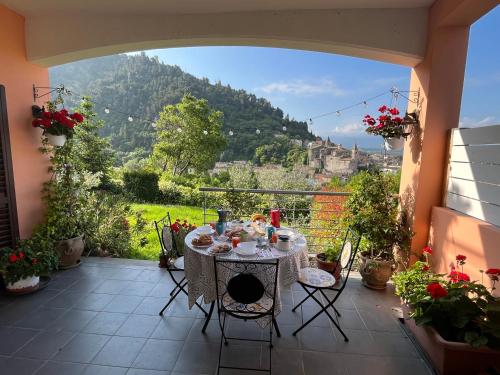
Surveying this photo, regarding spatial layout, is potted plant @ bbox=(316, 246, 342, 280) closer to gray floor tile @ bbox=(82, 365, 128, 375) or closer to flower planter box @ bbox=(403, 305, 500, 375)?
flower planter box @ bbox=(403, 305, 500, 375)

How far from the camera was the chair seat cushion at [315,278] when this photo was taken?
2385 mm

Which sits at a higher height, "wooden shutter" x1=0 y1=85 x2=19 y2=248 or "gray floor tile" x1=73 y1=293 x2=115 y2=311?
"wooden shutter" x1=0 y1=85 x2=19 y2=248

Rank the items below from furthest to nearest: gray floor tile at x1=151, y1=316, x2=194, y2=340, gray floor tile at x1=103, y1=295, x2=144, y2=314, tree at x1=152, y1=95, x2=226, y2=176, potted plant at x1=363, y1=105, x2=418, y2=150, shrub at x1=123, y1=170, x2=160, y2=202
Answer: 1. tree at x1=152, y1=95, x2=226, y2=176
2. shrub at x1=123, y1=170, x2=160, y2=202
3. potted plant at x1=363, y1=105, x2=418, y2=150
4. gray floor tile at x1=103, y1=295, x2=144, y2=314
5. gray floor tile at x1=151, y1=316, x2=194, y2=340

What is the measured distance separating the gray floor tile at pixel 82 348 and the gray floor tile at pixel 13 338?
0.37 metres

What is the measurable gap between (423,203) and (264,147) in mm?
5221

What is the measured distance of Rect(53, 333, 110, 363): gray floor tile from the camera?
2.06 metres

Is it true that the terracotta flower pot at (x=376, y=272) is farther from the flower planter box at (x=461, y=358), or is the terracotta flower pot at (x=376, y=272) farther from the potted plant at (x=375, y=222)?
the flower planter box at (x=461, y=358)

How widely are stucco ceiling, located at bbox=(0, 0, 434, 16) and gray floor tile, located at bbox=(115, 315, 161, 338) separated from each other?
3193mm

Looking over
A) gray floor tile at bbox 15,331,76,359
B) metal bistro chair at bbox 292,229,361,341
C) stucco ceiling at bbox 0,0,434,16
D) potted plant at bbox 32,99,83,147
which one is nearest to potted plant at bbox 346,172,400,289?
metal bistro chair at bbox 292,229,361,341

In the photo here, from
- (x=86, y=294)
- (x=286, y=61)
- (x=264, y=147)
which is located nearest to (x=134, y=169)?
(x=264, y=147)

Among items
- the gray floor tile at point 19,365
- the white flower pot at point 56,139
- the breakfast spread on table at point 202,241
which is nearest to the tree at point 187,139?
the white flower pot at point 56,139

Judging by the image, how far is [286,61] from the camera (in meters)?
9.30

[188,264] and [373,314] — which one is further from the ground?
[188,264]

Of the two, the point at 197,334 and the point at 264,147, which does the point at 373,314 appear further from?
the point at 264,147
